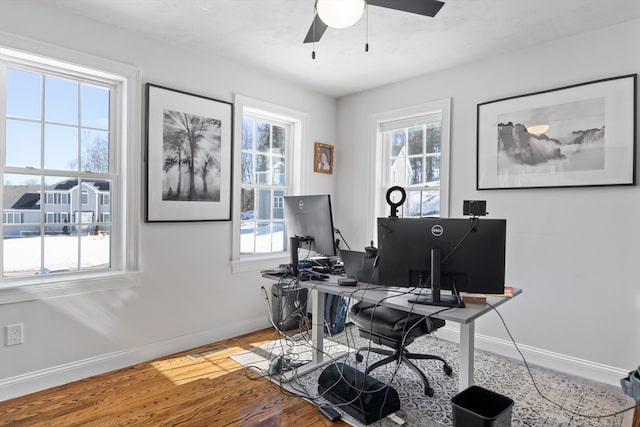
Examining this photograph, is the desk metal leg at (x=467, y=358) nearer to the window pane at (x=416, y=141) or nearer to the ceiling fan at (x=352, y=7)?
the ceiling fan at (x=352, y=7)

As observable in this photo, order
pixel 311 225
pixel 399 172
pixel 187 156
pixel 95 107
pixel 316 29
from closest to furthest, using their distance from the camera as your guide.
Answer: pixel 316 29 < pixel 311 225 < pixel 95 107 < pixel 187 156 < pixel 399 172

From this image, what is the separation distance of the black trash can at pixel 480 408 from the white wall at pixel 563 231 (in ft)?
4.43

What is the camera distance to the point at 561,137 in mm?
2867

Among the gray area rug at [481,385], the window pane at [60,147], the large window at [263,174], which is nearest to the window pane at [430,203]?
the gray area rug at [481,385]

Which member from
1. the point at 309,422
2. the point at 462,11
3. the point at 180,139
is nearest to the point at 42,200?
the point at 180,139

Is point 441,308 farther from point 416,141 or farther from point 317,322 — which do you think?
point 416,141

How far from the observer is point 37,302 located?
2477 millimetres

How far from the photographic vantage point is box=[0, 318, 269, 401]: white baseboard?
2.41 metres

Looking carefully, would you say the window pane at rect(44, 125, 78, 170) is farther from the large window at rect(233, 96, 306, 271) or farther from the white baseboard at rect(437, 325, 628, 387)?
the white baseboard at rect(437, 325, 628, 387)

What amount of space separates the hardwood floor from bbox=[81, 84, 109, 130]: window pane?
1873 millimetres

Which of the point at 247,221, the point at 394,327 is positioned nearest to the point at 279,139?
the point at 247,221

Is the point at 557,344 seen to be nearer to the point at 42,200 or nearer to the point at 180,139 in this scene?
the point at 180,139

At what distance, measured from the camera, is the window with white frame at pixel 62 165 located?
2.47m

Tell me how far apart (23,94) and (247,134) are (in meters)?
1.80
